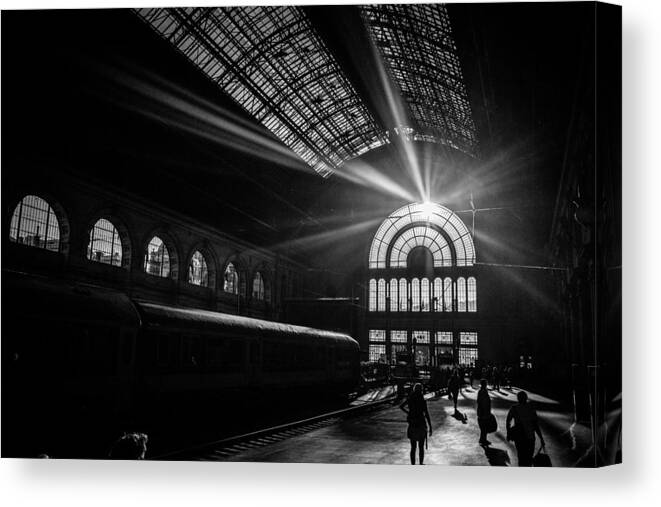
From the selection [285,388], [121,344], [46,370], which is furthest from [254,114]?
[46,370]

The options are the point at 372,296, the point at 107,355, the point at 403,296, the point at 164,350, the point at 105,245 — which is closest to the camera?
the point at 107,355

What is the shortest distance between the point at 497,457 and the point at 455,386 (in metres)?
1.93

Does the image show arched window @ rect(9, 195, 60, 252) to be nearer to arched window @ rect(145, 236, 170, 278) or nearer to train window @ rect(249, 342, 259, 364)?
train window @ rect(249, 342, 259, 364)

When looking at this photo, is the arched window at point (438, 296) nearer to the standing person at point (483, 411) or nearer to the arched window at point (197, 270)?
the standing person at point (483, 411)

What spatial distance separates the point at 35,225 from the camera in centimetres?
1111

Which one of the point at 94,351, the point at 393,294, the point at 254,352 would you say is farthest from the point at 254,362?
the point at 94,351

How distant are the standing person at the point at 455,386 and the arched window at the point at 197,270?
39.5ft

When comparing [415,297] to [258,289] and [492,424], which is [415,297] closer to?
[492,424]

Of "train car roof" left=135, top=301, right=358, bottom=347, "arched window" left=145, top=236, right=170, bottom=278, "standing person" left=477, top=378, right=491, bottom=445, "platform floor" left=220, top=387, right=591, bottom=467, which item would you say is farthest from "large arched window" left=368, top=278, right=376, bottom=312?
"arched window" left=145, top=236, right=170, bottom=278

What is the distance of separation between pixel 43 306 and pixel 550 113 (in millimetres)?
9193

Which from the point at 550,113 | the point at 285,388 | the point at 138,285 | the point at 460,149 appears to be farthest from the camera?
the point at 138,285

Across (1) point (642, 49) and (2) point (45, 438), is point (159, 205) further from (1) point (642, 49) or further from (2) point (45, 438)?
(1) point (642, 49)

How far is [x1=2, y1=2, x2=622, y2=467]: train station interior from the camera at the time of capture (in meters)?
7.40

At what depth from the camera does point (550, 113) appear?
381 inches
